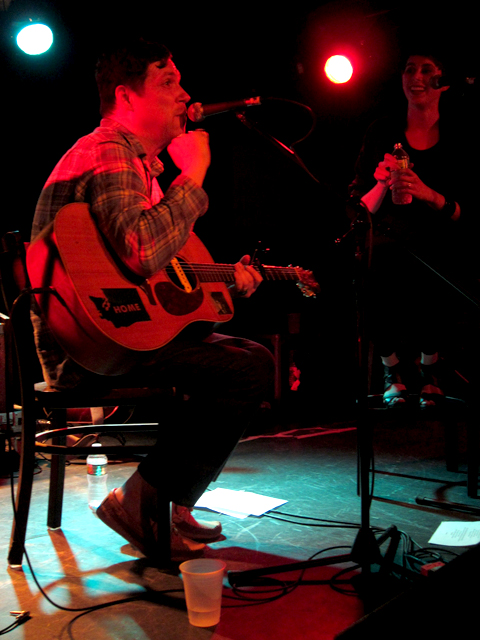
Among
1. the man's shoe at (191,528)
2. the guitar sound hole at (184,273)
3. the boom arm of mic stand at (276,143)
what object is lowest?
the man's shoe at (191,528)

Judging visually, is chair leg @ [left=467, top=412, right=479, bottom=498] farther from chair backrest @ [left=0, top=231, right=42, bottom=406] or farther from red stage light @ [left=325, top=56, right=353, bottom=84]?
red stage light @ [left=325, top=56, right=353, bottom=84]

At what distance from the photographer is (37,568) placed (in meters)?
1.72

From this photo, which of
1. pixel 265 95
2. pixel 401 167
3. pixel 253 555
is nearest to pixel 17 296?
pixel 253 555

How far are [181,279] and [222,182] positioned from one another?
3.97 metres

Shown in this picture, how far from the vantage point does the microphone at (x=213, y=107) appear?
165 centimetres

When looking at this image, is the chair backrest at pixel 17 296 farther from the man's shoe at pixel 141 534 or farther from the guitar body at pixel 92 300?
the man's shoe at pixel 141 534

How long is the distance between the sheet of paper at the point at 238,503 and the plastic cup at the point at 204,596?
920 mm

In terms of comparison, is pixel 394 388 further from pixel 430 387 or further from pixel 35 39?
pixel 35 39

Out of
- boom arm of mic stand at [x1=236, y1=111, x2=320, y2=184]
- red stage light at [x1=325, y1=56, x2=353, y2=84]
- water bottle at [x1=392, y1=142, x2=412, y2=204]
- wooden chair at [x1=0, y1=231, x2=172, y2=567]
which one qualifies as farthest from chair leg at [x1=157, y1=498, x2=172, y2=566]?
red stage light at [x1=325, y1=56, x2=353, y2=84]

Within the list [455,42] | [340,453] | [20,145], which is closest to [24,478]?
[340,453]

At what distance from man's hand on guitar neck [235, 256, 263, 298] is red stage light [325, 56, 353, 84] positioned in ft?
11.8

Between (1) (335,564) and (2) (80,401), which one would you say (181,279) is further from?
(1) (335,564)

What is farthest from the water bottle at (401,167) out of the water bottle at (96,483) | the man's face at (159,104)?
the water bottle at (96,483)

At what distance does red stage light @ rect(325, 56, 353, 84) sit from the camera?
4879 millimetres
